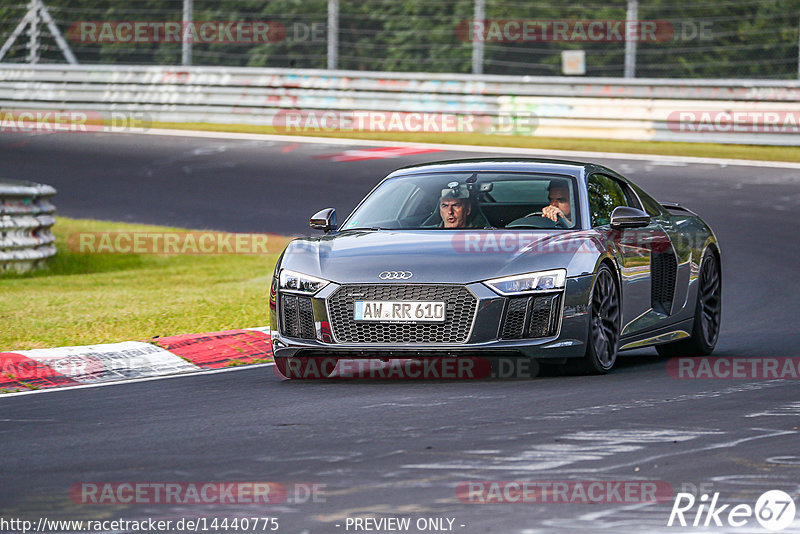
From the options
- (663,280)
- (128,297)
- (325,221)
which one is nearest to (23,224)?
(128,297)

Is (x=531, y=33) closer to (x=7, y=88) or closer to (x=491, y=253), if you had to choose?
(x=7, y=88)

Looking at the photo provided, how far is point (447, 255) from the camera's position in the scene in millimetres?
8477

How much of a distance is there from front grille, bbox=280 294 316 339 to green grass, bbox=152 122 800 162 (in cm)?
1568

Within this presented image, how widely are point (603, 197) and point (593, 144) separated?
15056 mm

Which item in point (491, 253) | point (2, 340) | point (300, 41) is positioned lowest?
point (2, 340)

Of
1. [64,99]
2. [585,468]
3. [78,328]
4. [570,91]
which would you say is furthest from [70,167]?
[585,468]

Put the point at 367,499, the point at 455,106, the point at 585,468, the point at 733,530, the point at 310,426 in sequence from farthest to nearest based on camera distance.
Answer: the point at 455,106, the point at 310,426, the point at 585,468, the point at 367,499, the point at 733,530

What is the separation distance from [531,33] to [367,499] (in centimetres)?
2429

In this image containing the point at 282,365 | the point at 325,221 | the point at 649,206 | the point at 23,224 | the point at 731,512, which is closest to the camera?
the point at 731,512

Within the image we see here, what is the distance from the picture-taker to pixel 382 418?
23.6 ft

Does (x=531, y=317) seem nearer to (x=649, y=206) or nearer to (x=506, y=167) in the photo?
(x=506, y=167)

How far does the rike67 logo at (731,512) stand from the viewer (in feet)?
16.5
